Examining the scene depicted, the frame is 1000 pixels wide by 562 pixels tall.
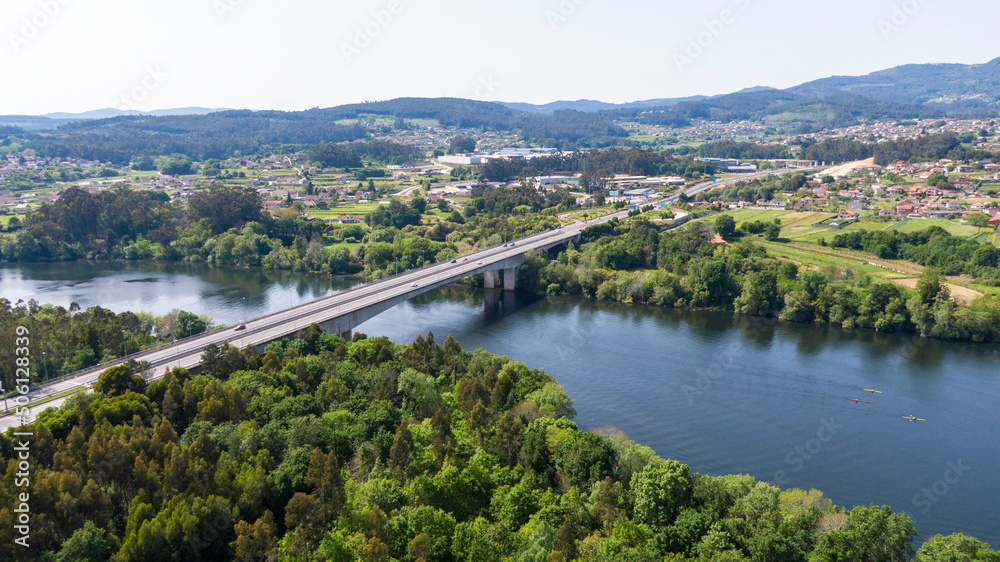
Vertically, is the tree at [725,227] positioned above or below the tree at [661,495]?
above

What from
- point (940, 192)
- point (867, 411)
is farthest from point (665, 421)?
point (940, 192)

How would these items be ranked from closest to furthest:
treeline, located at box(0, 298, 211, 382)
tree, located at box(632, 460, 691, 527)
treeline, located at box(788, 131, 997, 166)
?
tree, located at box(632, 460, 691, 527) < treeline, located at box(0, 298, 211, 382) < treeline, located at box(788, 131, 997, 166)

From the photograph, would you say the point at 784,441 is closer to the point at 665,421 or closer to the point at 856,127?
the point at 665,421

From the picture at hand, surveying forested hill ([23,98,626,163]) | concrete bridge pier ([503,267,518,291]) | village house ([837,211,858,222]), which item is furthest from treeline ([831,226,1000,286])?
forested hill ([23,98,626,163])

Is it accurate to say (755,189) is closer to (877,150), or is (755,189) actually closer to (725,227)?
(725,227)

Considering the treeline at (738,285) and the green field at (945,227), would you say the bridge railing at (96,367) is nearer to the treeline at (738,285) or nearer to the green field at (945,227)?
the treeline at (738,285)

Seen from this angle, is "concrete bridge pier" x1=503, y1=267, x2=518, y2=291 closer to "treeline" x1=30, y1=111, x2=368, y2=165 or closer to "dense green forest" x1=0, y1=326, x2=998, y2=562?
"dense green forest" x1=0, y1=326, x2=998, y2=562

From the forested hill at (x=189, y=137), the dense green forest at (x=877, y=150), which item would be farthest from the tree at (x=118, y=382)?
the forested hill at (x=189, y=137)
